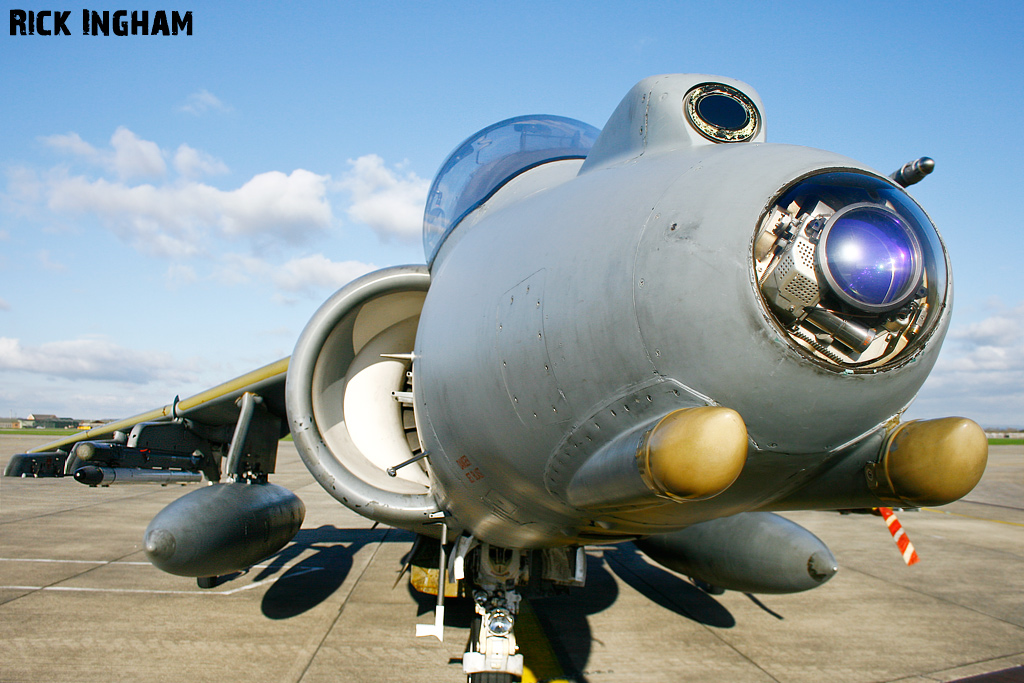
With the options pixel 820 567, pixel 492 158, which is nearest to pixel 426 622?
pixel 820 567

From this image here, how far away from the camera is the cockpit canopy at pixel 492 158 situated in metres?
3.74

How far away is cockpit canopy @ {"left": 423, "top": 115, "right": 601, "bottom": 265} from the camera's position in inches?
147

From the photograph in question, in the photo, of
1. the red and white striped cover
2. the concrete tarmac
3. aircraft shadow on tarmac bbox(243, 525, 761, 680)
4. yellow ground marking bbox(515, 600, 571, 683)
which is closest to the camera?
the red and white striped cover

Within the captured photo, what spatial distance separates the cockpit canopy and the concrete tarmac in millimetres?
3327

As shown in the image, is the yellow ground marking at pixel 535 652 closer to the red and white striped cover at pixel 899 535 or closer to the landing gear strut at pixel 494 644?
the landing gear strut at pixel 494 644

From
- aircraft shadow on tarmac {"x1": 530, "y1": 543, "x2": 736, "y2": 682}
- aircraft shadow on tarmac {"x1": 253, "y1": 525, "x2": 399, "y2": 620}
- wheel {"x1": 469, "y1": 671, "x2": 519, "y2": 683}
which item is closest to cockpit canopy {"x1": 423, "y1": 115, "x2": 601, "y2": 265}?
wheel {"x1": 469, "y1": 671, "x2": 519, "y2": 683}

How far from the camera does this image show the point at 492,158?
3.96 m

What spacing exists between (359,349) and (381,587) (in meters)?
4.25

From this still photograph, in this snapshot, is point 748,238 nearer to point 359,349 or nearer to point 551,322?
point 551,322

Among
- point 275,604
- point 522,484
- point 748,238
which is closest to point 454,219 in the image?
point 522,484

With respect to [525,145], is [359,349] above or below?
below

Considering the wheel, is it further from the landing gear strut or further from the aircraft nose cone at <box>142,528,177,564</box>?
the aircraft nose cone at <box>142,528,177,564</box>

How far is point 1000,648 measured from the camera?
5.79m

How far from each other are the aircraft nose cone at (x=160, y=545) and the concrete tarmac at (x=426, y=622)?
88cm
